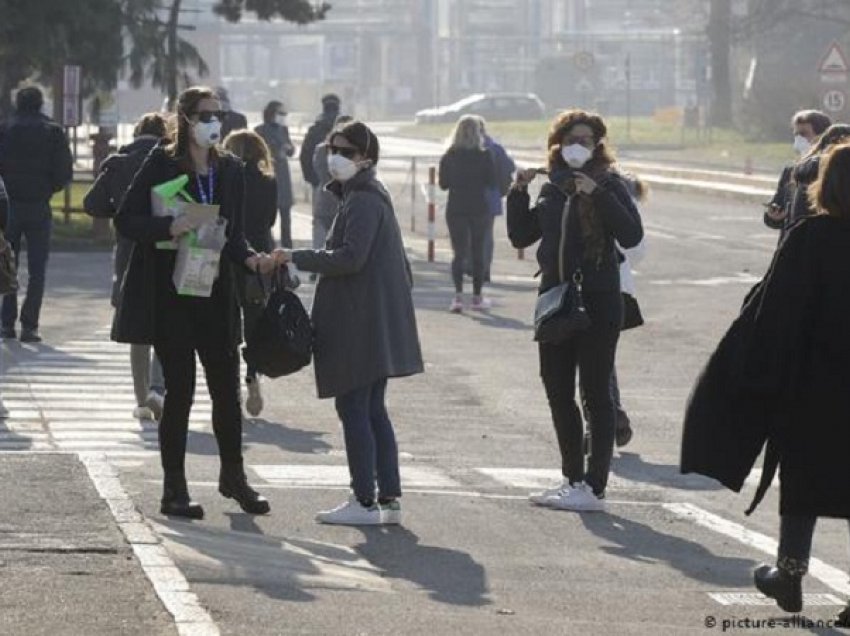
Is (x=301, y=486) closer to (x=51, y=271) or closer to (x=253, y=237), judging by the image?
(x=253, y=237)

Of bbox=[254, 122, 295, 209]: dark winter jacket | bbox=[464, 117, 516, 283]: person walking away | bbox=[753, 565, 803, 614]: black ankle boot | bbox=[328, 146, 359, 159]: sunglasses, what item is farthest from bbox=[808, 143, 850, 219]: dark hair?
bbox=[254, 122, 295, 209]: dark winter jacket

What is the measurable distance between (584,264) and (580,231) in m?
0.15

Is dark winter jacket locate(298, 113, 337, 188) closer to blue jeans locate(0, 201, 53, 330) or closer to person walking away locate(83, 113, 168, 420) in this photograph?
blue jeans locate(0, 201, 53, 330)

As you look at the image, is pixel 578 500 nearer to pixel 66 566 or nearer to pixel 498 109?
pixel 66 566

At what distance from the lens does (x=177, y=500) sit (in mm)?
10820

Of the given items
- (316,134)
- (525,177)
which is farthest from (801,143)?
(316,134)

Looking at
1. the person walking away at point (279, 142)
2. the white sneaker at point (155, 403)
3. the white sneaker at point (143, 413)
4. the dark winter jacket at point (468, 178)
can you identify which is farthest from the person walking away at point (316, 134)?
the white sneaker at point (155, 403)

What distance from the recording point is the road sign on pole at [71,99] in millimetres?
33406

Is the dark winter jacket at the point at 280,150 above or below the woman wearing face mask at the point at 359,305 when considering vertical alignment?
below

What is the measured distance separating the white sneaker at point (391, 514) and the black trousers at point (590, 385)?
1013 millimetres

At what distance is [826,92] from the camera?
1759 inches

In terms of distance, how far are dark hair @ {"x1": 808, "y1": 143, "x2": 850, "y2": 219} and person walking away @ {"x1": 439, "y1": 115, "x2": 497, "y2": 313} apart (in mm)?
14653

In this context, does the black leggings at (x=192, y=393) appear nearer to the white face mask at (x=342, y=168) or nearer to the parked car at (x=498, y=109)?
the white face mask at (x=342, y=168)

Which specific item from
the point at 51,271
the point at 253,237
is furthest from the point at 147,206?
the point at 51,271
